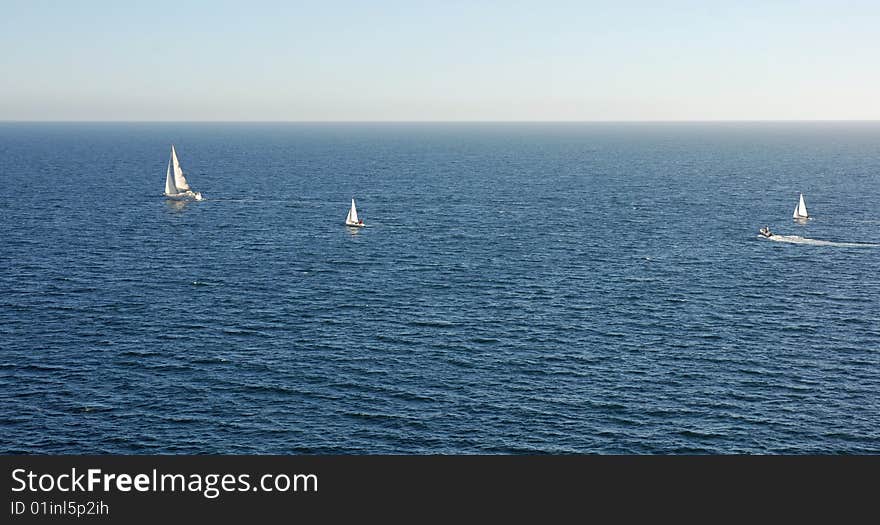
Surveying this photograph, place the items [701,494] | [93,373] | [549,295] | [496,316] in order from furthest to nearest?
[549,295] → [496,316] → [93,373] → [701,494]

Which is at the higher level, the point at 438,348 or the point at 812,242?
the point at 812,242

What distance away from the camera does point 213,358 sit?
10825cm

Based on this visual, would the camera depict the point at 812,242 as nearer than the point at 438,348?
No

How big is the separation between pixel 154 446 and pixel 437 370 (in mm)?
34709

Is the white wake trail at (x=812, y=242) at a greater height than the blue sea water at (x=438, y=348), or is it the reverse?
the white wake trail at (x=812, y=242)

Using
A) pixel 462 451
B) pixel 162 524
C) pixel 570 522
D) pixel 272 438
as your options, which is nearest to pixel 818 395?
pixel 462 451

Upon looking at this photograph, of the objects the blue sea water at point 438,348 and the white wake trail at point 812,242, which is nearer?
the blue sea water at point 438,348

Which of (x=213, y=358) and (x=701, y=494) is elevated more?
(x=701, y=494)

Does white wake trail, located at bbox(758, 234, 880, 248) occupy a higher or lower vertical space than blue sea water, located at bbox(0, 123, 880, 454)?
higher

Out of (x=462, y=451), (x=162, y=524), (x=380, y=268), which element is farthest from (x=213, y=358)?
(x=162, y=524)

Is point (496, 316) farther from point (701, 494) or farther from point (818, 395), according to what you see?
point (701, 494)

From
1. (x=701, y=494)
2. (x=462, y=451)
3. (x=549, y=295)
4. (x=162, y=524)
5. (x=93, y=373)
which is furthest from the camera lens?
(x=549, y=295)

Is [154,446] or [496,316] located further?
[496,316]

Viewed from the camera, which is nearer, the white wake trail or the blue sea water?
the blue sea water
